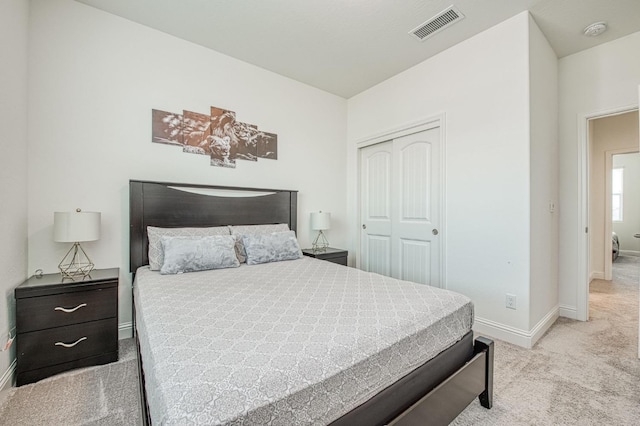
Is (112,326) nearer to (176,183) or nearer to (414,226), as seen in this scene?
(176,183)

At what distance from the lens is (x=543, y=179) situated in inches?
104

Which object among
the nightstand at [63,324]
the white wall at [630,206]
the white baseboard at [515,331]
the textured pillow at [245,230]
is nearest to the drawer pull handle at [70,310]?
the nightstand at [63,324]

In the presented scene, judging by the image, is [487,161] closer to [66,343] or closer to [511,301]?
[511,301]

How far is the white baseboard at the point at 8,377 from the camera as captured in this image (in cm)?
172

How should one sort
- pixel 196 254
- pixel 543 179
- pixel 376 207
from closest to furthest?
pixel 196 254 → pixel 543 179 → pixel 376 207

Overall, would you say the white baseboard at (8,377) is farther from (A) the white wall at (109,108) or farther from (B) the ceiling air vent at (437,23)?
(B) the ceiling air vent at (437,23)

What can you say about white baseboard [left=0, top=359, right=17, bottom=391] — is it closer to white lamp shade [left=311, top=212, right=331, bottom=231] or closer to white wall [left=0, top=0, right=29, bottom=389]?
white wall [left=0, top=0, right=29, bottom=389]

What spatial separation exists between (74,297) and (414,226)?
3228 millimetres

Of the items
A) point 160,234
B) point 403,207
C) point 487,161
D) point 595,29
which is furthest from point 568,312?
point 160,234

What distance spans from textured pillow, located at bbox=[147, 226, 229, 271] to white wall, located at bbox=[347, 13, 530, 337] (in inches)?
95.9

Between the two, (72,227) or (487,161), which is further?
(487,161)

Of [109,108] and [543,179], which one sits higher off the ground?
[109,108]

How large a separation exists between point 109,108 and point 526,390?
3878 millimetres

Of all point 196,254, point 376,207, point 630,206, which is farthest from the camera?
point 630,206
